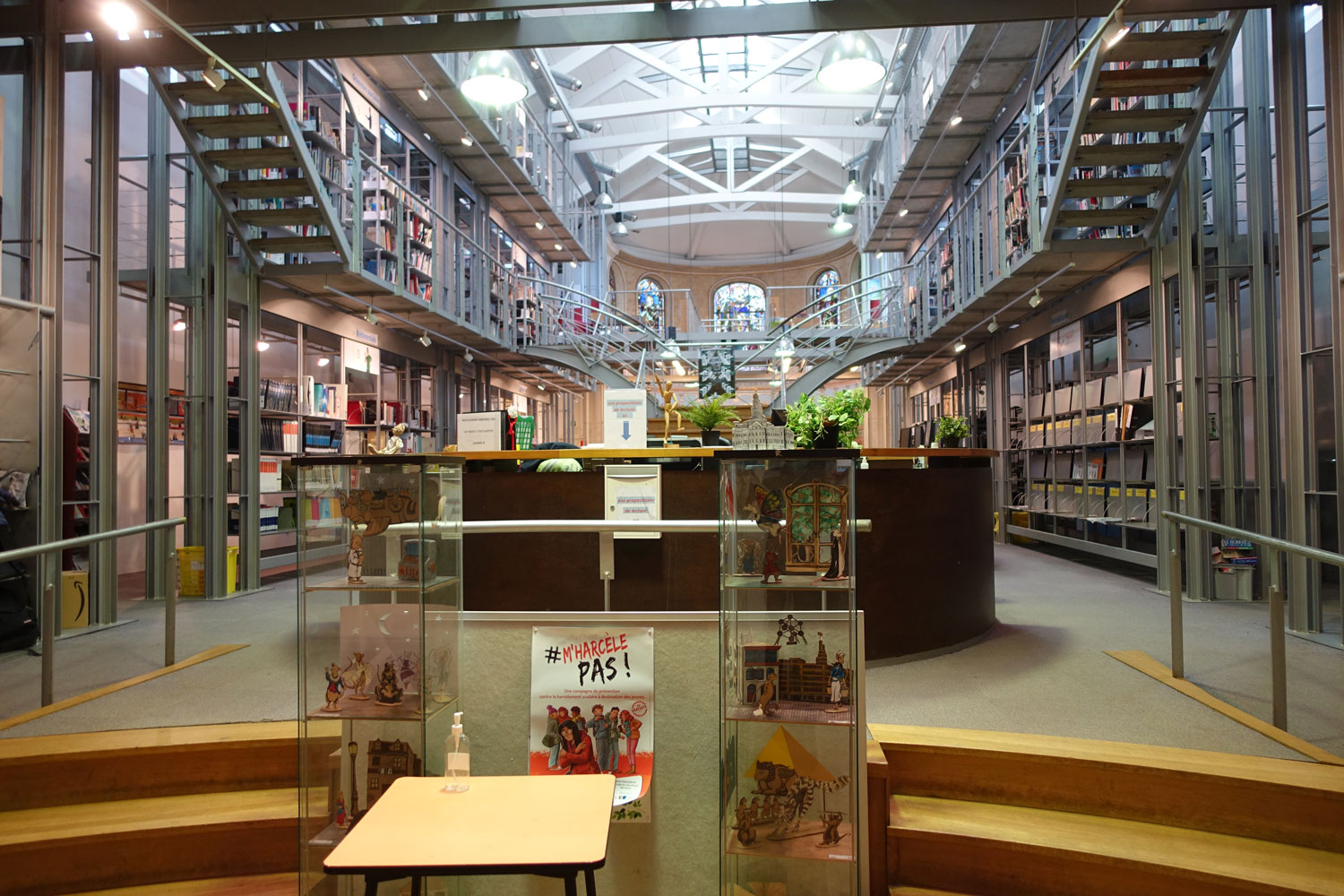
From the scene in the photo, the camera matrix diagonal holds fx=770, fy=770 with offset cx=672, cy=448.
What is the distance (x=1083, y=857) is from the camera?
244 centimetres

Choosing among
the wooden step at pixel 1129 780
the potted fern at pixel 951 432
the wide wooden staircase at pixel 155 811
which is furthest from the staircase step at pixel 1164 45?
the wide wooden staircase at pixel 155 811

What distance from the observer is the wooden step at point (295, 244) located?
258 inches

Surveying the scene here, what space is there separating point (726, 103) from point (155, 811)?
12.5 m

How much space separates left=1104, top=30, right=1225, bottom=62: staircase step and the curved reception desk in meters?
3.17

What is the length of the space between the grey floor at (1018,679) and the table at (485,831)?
1.70 metres

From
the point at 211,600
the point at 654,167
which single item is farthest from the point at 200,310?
the point at 654,167

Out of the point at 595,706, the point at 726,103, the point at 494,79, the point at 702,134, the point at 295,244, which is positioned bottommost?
the point at 595,706

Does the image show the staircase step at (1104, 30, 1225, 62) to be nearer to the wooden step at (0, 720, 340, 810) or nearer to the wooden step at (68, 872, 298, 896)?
the wooden step at (0, 720, 340, 810)

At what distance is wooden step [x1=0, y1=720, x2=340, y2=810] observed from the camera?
2873 mm

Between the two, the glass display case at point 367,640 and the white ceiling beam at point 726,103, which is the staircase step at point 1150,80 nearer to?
the glass display case at point 367,640

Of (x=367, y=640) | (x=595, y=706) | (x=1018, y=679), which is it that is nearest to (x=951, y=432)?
(x=1018, y=679)

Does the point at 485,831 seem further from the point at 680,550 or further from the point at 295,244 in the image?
the point at 295,244

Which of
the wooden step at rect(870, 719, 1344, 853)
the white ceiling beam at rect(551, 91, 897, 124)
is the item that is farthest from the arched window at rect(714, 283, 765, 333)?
the wooden step at rect(870, 719, 1344, 853)

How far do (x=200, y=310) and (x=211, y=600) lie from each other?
8.00 feet
